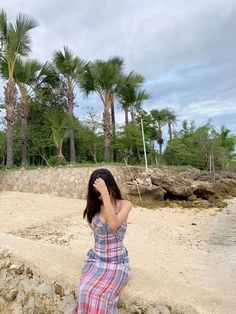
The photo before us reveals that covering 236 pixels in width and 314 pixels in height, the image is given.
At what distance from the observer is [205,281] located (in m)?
5.97

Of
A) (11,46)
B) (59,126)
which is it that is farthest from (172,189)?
(11,46)

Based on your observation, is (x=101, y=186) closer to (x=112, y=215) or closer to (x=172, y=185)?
(x=112, y=215)

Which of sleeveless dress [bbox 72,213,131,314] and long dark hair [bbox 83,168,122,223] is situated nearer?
sleeveless dress [bbox 72,213,131,314]

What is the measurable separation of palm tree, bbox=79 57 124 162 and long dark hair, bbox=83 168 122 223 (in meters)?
15.5

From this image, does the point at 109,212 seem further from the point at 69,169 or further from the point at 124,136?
the point at 124,136

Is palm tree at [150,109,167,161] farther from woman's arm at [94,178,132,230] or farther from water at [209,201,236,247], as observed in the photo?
woman's arm at [94,178,132,230]

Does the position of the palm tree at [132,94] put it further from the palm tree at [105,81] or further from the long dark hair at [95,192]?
the long dark hair at [95,192]

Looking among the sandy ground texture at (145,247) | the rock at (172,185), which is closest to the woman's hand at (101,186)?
the sandy ground texture at (145,247)

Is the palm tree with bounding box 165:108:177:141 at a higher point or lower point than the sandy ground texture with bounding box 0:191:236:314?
higher

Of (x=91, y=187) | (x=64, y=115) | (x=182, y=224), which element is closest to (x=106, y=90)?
(x=64, y=115)

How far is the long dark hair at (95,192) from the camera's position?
295 cm

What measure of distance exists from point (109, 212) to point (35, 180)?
41.0 ft

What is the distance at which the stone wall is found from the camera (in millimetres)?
14202

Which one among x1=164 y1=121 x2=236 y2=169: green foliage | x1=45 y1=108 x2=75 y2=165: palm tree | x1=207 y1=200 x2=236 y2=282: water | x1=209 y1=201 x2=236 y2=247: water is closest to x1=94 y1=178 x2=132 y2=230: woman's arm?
x1=207 y1=200 x2=236 y2=282: water
